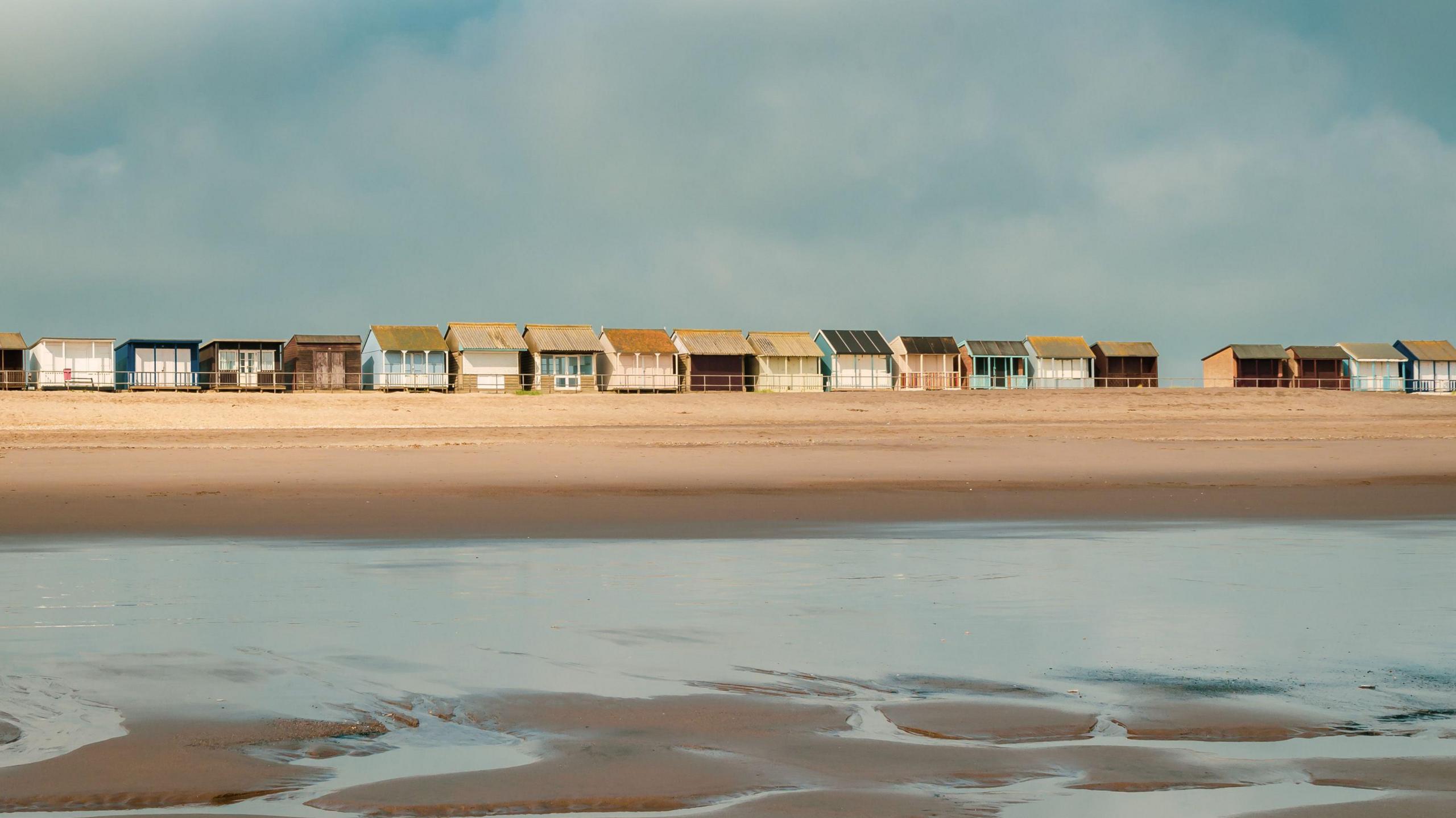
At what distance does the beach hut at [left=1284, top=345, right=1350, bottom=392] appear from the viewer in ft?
276

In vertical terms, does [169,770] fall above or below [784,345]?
below

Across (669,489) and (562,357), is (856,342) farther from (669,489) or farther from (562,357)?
(669,489)

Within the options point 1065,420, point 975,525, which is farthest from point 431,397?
point 975,525

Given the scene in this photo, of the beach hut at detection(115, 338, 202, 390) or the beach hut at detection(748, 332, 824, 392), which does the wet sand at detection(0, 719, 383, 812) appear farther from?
the beach hut at detection(748, 332, 824, 392)

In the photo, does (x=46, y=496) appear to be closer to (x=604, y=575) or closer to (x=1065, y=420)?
(x=604, y=575)

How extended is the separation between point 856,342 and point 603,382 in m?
15.3

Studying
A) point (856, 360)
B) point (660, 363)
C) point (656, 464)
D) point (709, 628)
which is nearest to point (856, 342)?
point (856, 360)

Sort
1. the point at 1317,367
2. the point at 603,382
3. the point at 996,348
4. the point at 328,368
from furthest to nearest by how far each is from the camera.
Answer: the point at 1317,367, the point at 996,348, the point at 603,382, the point at 328,368

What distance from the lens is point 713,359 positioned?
74625 millimetres

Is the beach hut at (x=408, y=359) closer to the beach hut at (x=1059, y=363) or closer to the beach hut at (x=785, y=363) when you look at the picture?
the beach hut at (x=785, y=363)

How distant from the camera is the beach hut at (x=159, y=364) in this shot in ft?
208

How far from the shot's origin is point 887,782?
462 cm

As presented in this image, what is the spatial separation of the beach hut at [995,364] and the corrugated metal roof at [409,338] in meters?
31.0

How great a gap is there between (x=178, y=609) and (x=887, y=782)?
228 inches
